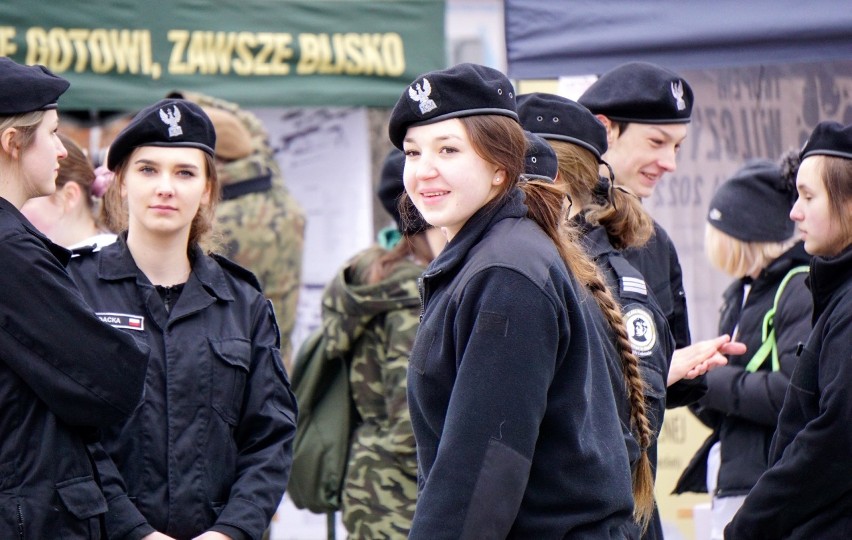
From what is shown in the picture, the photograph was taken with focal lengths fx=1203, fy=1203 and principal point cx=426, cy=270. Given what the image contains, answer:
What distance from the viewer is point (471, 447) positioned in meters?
2.46

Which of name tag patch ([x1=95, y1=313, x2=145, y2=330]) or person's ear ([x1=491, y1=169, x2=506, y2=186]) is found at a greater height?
person's ear ([x1=491, y1=169, x2=506, y2=186])

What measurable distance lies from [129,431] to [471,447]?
1418 millimetres

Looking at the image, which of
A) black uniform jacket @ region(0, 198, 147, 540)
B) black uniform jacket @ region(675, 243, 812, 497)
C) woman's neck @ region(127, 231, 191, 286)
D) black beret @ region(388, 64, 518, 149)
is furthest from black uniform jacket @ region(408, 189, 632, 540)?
black uniform jacket @ region(675, 243, 812, 497)

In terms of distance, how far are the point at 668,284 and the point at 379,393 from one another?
1512 mm

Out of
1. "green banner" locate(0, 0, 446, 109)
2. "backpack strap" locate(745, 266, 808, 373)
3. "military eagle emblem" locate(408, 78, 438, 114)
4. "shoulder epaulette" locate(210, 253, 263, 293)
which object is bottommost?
"backpack strap" locate(745, 266, 808, 373)

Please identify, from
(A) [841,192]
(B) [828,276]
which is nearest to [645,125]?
(A) [841,192]

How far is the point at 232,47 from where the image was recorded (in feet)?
22.2

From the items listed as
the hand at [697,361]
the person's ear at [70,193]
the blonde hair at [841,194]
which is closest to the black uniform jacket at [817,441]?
the blonde hair at [841,194]

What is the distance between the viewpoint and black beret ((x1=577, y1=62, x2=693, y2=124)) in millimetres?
4102

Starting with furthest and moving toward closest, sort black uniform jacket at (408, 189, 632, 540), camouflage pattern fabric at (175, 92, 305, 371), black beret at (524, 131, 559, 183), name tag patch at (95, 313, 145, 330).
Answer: camouflage pattern fabric at (175, 92, 305, 371) → name tag patch at (95, 313, 145, 330) → black beret at (524, 131, 559, 183) → black uniform jacket at (408, 189, 632, 540)

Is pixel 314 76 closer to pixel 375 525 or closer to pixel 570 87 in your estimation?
pixel 570 87

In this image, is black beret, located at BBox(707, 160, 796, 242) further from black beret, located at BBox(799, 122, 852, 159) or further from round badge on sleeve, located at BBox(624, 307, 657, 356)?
round badge on sleeve, located at BBox(624, 307, 657, 356)

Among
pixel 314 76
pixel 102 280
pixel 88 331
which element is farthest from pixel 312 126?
pixel 88 331

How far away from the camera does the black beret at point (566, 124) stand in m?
3.52
